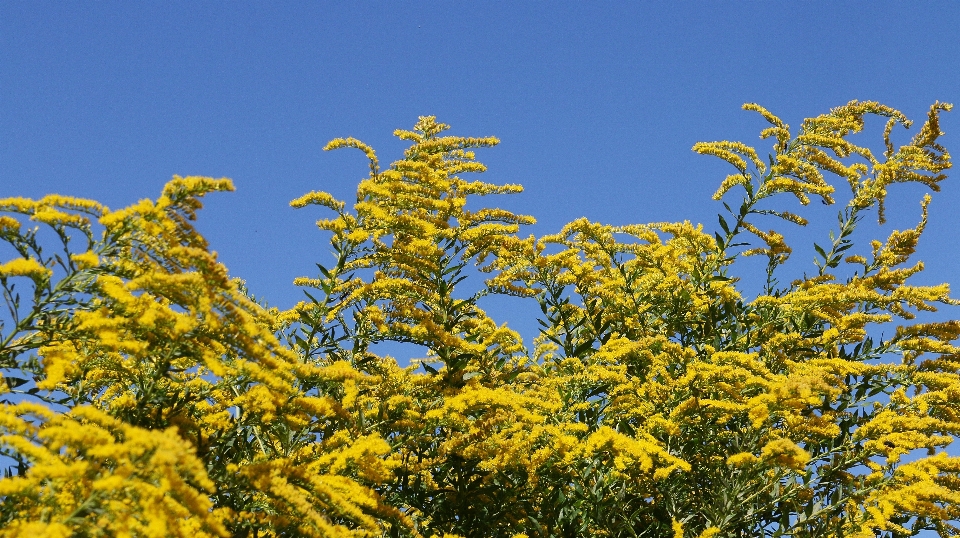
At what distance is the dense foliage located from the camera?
401 cm

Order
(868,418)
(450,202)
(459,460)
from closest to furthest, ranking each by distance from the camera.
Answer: (459,460), (450,202), (868,418)

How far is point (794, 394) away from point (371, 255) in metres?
3.35

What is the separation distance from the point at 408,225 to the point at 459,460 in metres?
1.88

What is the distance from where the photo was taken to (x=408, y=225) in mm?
6359

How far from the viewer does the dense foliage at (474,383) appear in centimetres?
401

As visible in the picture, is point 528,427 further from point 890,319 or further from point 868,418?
point 890,319

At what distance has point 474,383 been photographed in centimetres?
631

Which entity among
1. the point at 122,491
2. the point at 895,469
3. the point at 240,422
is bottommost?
the point at 122,491

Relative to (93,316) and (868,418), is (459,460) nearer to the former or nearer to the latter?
(93,316)

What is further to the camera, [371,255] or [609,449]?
[371,255]

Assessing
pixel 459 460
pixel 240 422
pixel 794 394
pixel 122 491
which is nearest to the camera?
pixel 122 491

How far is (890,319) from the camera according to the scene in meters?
7.68

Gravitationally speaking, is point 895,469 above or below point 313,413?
above

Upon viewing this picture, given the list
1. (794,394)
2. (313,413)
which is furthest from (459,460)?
(794,394)
